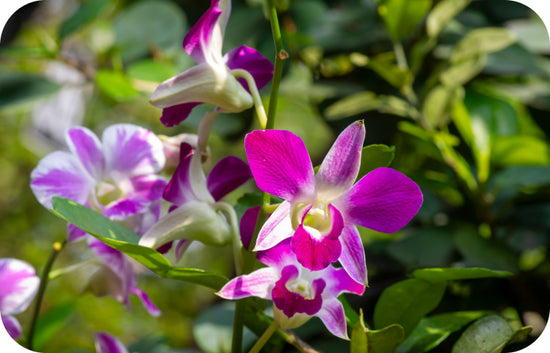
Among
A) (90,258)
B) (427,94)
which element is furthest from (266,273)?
(427,94)

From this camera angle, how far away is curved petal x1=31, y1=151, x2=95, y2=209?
1.28ft

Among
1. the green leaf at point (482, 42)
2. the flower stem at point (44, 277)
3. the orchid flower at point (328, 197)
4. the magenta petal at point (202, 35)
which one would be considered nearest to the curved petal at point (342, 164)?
the orchid flower at point (328, 197)

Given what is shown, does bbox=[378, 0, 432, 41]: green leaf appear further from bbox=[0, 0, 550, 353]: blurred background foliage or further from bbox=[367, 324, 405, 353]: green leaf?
bbox=[367, 324, 405, 353]: green leaf

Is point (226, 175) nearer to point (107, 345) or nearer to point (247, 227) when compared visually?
point (247, 227)

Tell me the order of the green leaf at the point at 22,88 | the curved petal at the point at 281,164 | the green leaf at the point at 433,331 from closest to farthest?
the curved petal at the point at 281,164 < the green leaf at the point at 433,331 < the green leaf at the point at 22,88

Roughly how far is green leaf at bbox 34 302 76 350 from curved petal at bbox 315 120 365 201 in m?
0.38

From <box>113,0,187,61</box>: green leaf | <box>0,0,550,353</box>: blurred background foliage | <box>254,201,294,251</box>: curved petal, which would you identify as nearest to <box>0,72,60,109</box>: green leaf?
<box>0,0,550,353</box>: blurred background foliage

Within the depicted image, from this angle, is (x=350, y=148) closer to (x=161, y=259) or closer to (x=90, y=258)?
(x=161, y=259)

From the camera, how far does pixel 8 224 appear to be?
63.0 inches

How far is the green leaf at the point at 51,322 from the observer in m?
0.55

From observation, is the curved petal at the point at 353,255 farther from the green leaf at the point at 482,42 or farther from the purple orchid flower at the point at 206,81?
the green leaf at the point at 482,42

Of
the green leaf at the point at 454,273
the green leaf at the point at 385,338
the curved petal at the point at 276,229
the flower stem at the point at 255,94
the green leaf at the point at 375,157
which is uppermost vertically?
the flower stem at the point at 255,94

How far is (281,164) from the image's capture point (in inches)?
11.3

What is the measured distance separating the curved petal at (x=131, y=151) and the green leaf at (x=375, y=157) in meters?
0.15
